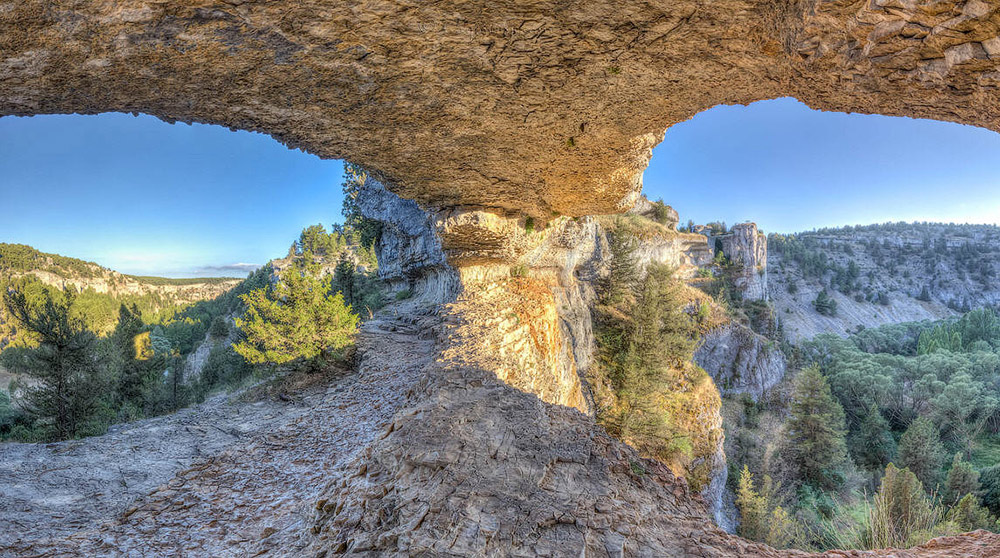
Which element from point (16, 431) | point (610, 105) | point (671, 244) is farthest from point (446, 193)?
point (671, 244)

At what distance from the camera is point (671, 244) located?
3431 cm

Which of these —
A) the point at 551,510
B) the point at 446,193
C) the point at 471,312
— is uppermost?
the point at 446,193

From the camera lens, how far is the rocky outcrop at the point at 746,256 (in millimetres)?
48938

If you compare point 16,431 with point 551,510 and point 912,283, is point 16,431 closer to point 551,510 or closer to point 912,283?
point 551,510

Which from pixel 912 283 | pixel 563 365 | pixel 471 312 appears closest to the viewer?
pixel 471 312

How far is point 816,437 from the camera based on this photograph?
78.7 feet

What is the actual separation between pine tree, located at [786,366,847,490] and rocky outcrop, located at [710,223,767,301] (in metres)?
26.4

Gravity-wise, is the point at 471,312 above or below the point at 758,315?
above

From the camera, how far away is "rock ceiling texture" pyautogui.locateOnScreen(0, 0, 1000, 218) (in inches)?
102

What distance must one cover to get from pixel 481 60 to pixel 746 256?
59.3 m

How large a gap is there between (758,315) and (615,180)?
1895 inches

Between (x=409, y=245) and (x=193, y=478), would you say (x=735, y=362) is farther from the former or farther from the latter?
(x=193, y=478)

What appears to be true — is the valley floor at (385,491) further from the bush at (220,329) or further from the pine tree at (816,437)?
the bush at (220,329)

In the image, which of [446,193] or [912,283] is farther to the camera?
[912,283]
